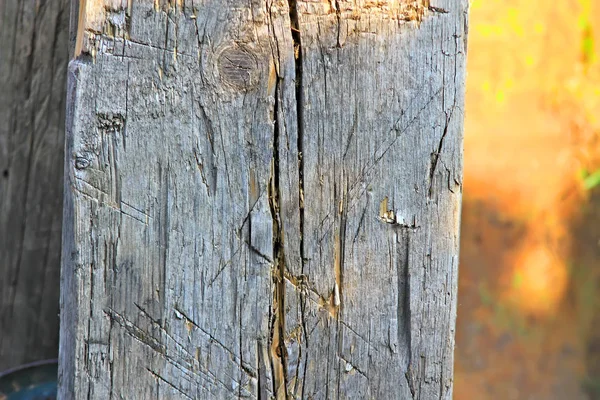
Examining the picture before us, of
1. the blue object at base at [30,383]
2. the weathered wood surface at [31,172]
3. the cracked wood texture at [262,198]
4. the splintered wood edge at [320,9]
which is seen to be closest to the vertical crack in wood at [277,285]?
the cracked wood texture at [262,198]

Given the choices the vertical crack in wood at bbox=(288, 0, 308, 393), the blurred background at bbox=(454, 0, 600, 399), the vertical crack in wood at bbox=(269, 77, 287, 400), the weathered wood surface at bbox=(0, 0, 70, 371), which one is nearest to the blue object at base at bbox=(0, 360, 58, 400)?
the weathered wood surface at bbox=(0, 0, 70, 371)

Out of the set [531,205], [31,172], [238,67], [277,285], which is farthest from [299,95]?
[531,205]

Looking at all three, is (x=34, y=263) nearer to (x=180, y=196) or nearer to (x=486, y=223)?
(x=180, y=196)

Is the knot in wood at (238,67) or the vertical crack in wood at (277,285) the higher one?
the knot in wood at (238,67)

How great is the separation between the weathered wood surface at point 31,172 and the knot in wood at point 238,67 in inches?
35.6

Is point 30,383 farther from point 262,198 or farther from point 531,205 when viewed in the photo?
point 531,205

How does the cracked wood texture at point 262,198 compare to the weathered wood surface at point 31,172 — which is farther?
the weathered wood surface at point 31,172

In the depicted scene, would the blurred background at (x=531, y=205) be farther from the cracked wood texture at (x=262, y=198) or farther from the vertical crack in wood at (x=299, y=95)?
the vertical crack in wood at (x=299, y=95)

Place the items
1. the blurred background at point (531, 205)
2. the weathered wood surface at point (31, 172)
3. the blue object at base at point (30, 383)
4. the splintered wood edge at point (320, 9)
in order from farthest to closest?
1. the blurred background at point (531, 205)
2. the weathered wood surface at point (31, 172)
3. the blue object at base at point (30, 383)
4. the splintered wood edge at point (320, 9)

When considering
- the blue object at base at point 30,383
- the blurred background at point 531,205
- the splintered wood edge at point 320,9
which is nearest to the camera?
the splintered wood edge at point 320,9

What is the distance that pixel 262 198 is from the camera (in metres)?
1.02

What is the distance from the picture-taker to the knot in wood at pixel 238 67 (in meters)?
0.99

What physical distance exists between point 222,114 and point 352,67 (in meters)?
0.25

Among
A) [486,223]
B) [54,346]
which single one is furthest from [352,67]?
[486,223]
